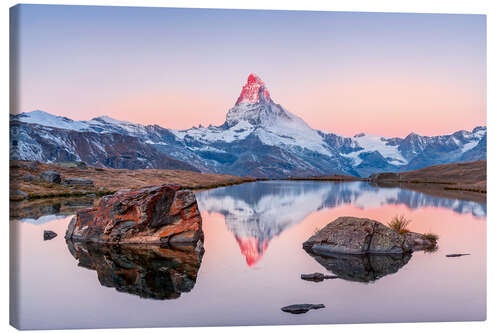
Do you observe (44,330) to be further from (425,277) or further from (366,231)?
(366,231)

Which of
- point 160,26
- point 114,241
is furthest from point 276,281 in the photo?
point 160,26

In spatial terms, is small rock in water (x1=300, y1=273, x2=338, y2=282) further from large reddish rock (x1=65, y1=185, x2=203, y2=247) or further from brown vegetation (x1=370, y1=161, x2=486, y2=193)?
brown vegetation (x1=370, y1=161, x2=486, y2=193)

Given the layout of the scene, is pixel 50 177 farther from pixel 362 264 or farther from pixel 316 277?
pixel 316 277

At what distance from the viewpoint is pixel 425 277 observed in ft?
62.7

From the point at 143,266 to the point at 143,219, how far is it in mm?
5655

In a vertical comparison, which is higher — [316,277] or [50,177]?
[50,177]

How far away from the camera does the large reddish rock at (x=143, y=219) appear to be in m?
25.4

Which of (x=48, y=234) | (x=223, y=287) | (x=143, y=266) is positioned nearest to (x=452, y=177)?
(x=48, y=234)

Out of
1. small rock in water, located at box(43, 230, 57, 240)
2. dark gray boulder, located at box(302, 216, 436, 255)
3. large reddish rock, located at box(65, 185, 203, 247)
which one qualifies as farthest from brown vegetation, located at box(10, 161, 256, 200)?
dark gray boulder, located at box(302, 216, 436, 255)

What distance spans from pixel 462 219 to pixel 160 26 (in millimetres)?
27169

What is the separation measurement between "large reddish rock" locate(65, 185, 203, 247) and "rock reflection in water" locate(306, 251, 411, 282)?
685 centimetres

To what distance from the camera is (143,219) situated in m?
25.5

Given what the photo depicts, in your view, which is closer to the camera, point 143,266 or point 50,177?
point 143,266

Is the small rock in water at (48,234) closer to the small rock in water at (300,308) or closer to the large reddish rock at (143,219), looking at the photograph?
the large reddish rock at (143,219)
